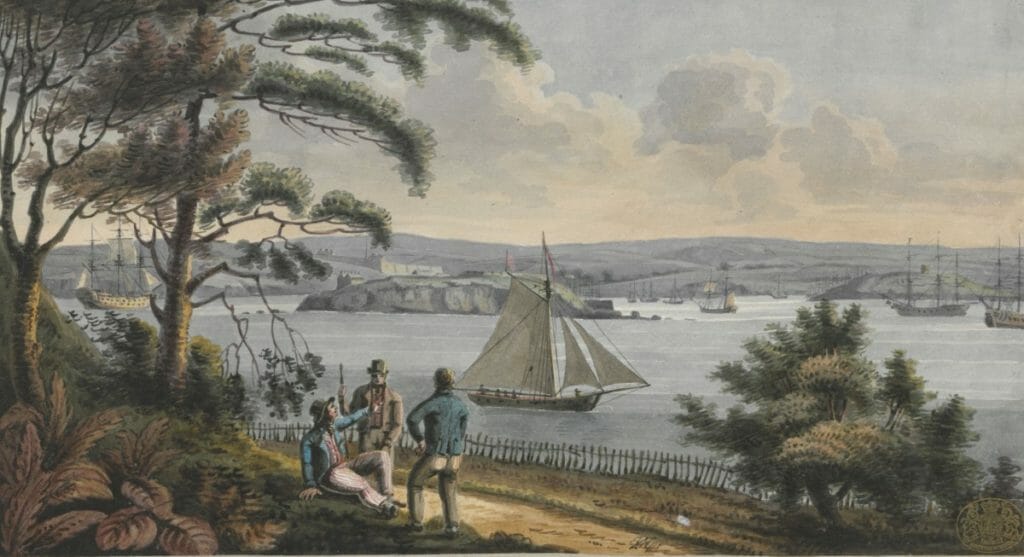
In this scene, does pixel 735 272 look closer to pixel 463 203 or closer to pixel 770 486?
pixel 770 486

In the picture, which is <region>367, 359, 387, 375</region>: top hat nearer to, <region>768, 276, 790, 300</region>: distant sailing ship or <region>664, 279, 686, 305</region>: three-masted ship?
<region>664, 279, 686, 305</region>: three-masted ship

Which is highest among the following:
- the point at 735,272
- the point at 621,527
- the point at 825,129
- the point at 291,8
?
the point at 291,8

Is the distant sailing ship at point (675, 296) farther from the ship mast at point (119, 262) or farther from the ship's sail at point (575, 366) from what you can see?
the ship mast at point (119, 262)

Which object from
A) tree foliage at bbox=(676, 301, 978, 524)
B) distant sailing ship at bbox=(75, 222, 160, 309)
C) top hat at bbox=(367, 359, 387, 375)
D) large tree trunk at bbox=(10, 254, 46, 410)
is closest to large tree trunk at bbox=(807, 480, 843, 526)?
tree foliage at bbox=(676, 301, 978, 524)

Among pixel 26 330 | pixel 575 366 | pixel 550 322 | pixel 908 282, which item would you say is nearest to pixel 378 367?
pixel 550 322

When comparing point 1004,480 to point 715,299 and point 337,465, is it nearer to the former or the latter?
point 715,299

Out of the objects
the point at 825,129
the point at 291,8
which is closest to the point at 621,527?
the point at 825,129

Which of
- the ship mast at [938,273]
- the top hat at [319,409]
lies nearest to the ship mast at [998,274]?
the ship mast at [938,273]
